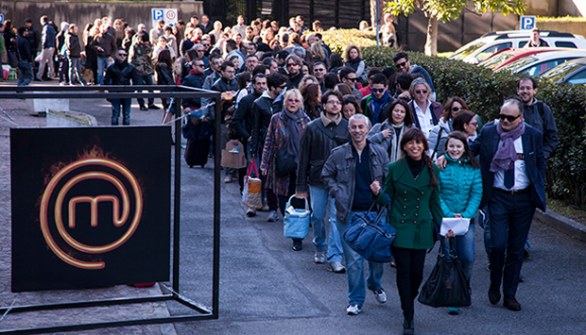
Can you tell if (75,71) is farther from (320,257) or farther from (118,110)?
(320,257)

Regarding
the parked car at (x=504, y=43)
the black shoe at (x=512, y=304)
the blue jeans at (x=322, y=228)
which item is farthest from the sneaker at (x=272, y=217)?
the parked car at (x=504, y=43)

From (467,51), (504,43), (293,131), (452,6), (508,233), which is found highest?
(452,6)

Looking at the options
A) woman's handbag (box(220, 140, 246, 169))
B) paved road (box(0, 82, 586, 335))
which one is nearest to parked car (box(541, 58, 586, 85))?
paved road (box(0, 82, 586, 335))

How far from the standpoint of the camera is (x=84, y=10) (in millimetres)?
38656

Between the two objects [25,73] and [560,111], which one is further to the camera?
[25,73]

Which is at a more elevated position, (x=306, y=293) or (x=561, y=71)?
(x=561, y=71)

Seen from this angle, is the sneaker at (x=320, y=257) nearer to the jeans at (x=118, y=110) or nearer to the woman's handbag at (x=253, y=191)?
the woman's handbag at (x=253, y=191)

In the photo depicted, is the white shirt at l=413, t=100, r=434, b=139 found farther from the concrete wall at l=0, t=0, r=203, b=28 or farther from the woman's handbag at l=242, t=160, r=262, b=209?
the concrete wall at l=0, t=0, r=203, b=28

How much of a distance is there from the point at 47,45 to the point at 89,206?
26.9 meters

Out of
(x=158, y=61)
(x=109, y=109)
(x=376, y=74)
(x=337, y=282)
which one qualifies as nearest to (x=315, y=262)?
(x=337, y=282)

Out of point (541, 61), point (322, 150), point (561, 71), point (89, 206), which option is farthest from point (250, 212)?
point (541, 61)

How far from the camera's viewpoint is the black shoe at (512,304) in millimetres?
9414

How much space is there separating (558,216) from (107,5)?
94.5 feet

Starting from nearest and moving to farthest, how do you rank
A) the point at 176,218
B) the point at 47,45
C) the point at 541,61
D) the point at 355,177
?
the point at 176,218
the point at 355,177
the point at 541,61
the point at 47,45
